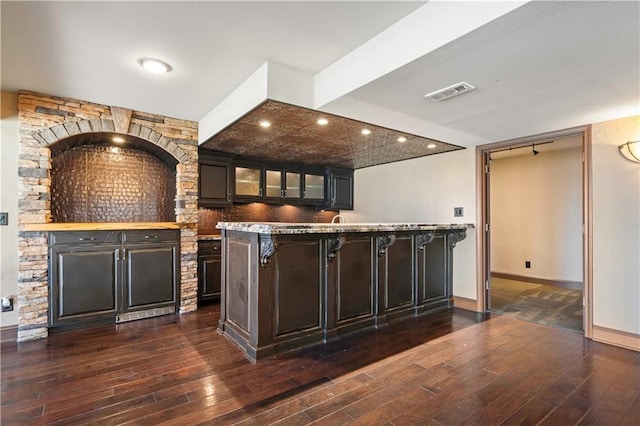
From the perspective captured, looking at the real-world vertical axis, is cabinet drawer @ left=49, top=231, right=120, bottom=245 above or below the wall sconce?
below

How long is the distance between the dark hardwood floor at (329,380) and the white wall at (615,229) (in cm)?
39

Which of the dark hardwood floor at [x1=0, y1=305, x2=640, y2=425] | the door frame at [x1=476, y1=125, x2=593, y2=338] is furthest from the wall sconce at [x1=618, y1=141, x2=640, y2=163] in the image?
the dark hardwood floor at [x1=0, y1=305, x2=640, y2=425]

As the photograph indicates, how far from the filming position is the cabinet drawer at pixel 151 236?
3.62 metres

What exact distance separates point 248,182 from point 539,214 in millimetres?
5389

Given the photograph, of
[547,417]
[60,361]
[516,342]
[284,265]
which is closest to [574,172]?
[516,342]

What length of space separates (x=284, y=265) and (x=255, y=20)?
1.86 meters

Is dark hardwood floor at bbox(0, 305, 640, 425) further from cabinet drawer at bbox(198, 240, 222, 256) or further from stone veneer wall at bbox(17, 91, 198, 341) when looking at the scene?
cabinet drawer at bbox(198, 240, 222, 256)

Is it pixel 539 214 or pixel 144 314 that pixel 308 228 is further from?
pixel 539 214

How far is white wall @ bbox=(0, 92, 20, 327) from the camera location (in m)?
3.08

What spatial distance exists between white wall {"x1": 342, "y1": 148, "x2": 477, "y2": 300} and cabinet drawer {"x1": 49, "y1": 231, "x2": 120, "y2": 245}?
405cm

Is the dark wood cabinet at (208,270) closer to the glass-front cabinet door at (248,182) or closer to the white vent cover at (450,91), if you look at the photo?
the glass-front cabinet door at (248,182)

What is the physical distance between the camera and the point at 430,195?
4801 mm

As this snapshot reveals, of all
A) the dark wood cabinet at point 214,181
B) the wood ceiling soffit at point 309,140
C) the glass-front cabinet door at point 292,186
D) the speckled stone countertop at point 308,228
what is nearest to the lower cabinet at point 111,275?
the dark wood cabinet at point 214,181

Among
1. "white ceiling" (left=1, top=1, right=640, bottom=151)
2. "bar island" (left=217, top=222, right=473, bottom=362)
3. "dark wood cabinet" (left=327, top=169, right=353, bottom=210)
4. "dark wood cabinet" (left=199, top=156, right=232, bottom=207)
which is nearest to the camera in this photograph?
"white ceiling" (left=1, top=1, right=640, bottom=151)
